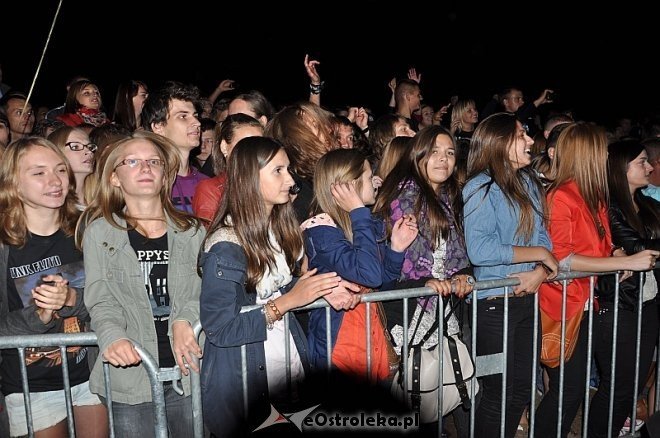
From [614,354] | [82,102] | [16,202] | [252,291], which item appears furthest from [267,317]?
[82,102]

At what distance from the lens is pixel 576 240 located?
13.3 ft

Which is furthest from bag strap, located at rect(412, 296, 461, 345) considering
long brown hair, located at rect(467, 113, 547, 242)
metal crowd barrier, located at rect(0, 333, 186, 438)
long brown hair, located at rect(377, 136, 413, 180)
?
metal crowd barrier, located at rect(0, 333, 186, 438)

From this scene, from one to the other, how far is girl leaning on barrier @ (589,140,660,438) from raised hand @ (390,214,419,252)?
1690 mm

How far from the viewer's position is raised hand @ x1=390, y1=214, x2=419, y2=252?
3.33 metres

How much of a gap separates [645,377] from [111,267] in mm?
3674

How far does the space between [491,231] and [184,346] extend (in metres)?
1.95

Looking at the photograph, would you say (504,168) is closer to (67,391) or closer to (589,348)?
(589,348)

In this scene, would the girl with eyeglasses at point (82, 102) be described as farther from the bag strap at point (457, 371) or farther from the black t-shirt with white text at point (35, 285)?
the bag strap at point (457, 371)

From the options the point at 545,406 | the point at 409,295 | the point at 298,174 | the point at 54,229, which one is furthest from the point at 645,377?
the point at 54,229

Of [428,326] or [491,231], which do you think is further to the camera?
[491,231]

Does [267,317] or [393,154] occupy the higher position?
[393,154]

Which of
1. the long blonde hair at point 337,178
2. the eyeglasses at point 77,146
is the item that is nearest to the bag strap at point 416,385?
the long blonde hair at point 337,178

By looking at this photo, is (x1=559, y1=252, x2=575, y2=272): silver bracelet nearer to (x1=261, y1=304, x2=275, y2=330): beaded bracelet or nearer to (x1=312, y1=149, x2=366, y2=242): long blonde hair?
(x1=312, y1=149, x2=366, y2=242): long blonde hair

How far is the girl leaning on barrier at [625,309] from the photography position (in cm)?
421
